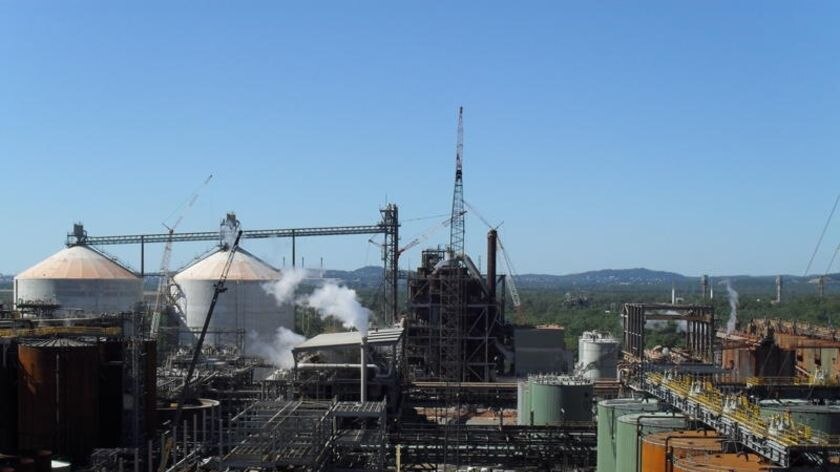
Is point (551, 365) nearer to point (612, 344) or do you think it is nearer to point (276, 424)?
point (612, 344)

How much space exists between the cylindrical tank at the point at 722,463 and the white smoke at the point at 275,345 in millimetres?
50474

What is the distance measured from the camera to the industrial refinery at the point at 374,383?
33562mm

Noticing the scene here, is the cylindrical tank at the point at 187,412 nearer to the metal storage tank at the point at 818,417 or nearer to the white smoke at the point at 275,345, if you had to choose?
the white smoke at the point at 275,345

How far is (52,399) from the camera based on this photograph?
41594mm

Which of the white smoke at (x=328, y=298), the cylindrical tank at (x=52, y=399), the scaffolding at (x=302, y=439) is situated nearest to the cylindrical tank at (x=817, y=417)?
the scaffolding at (x=302, y=439)

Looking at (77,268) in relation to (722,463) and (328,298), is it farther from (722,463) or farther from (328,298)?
(722,463)

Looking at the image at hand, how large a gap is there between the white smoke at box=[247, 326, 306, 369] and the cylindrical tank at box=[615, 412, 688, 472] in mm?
44530

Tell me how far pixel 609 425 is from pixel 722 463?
9380 millimetres

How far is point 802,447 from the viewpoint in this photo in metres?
24.7

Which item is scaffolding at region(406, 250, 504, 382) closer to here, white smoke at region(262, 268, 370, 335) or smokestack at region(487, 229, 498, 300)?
smokestack at region(487, 229, 498, 300)

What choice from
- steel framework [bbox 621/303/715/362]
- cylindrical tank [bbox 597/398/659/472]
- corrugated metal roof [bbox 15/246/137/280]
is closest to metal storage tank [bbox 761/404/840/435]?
cylindrical tank [bbox 597/398/659/472]

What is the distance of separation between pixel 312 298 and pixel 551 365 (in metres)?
21.0

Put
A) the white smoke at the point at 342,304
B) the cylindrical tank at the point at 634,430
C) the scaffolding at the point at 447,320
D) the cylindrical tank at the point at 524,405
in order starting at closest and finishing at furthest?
1. the cylindrical tank at the point at 634,430
2. the cylindrical tank at the point at 524,405
3. the white smoke at the point at 342,304
4. the scaffolding at the point at 447,320

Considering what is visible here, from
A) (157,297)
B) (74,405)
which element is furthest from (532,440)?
(157,297)
